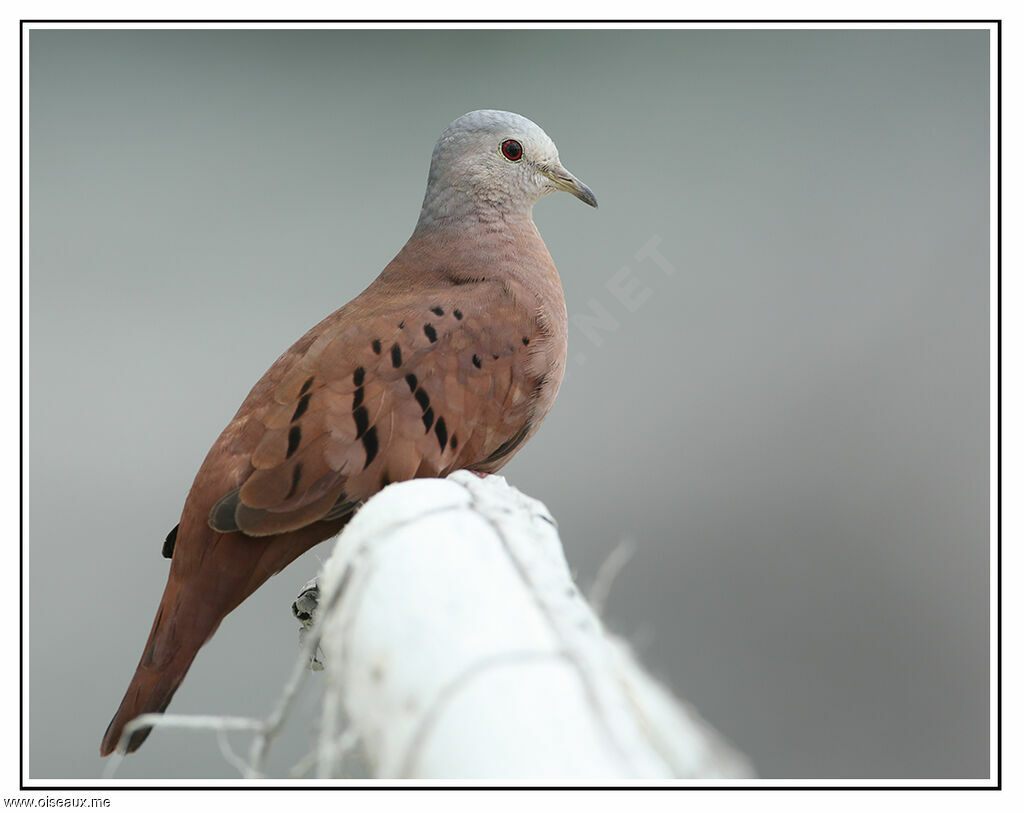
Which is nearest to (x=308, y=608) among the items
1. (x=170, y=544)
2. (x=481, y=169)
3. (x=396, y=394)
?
(x=170, y=544)

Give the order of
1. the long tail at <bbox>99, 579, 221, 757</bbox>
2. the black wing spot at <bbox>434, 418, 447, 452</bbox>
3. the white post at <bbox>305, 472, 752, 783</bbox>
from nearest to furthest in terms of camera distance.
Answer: the white post at <bbox>305, 472, 752, 783</bbox> → the long tail at <bbox>99, 579, 221, 757</bbox> → the black wing spot at <bbox>434, 418, 447, 452</bbox>

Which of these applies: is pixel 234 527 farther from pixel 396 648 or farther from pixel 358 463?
pixel 396 648

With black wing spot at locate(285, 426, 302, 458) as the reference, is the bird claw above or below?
below

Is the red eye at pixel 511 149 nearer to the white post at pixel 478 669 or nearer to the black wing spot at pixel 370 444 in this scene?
the black wing spot at pixel 370 444

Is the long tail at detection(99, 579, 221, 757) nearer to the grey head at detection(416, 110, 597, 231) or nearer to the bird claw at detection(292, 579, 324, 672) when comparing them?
the bird claw at detection(292, 579, 324, 672)

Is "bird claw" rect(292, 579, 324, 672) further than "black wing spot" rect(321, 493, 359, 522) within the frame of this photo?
Yes

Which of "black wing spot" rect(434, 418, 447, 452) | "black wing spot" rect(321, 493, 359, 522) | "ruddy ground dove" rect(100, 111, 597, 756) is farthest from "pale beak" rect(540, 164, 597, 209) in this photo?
"black wing spot" rect(321, 493, 359, 522)

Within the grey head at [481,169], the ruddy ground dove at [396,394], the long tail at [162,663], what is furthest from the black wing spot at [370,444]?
the grey head at [481,169]
